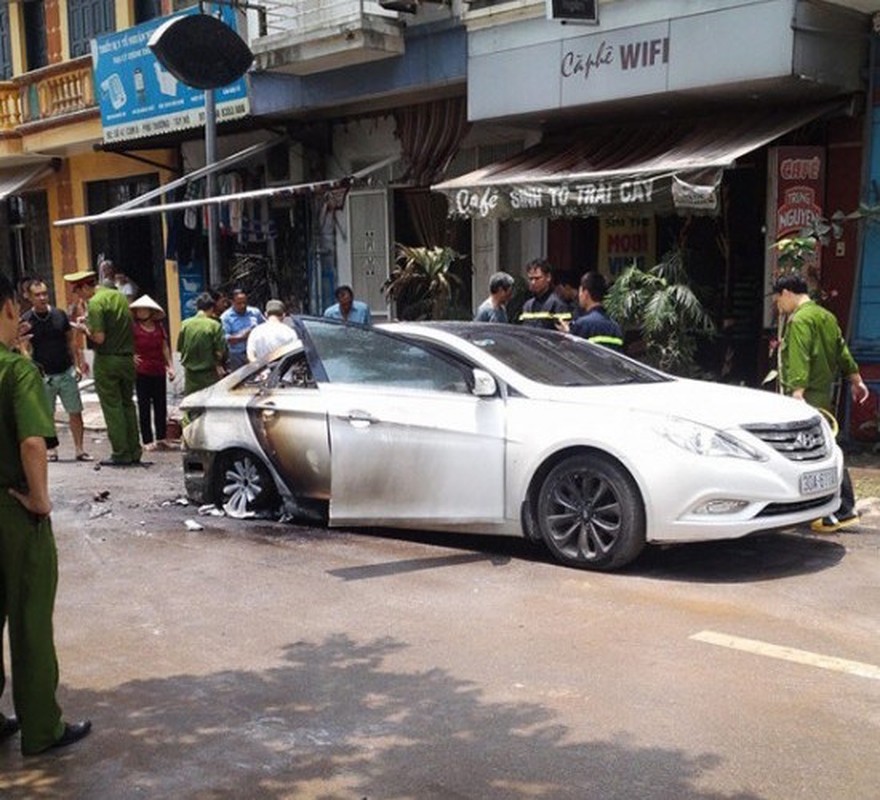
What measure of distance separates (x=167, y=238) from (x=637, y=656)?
13.7 m

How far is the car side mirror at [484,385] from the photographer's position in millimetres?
6504

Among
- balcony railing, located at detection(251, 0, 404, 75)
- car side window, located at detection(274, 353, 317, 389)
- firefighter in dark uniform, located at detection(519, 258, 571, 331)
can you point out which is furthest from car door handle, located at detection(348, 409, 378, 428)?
balcony railing, located at detection(251, 0, 404, 75)

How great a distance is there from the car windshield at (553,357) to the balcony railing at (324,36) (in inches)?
235

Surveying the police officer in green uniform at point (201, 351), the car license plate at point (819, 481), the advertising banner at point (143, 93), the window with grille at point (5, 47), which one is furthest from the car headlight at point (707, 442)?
the window with grille at point (5, 47)

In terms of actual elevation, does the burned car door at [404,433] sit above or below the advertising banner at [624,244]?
below

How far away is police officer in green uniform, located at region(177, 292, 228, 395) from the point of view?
34.7 feet

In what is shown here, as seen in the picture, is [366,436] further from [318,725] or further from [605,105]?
[605,105]

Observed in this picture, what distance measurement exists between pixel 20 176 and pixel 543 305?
1455 centimetres

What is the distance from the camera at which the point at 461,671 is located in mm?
4645

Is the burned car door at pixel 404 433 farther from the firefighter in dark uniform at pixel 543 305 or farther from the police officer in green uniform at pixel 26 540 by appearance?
the police officer in green uniform at pixel 26 540

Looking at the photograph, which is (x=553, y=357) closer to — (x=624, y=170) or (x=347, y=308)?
(x=624, y=170)

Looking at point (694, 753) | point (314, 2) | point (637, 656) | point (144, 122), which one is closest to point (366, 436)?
point (637, 656)

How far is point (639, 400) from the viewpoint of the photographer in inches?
248

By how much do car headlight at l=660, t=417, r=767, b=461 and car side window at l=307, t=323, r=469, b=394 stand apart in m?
1.42
